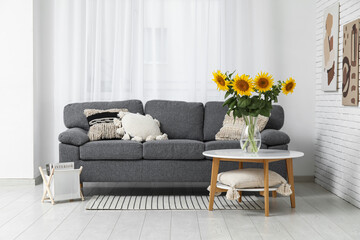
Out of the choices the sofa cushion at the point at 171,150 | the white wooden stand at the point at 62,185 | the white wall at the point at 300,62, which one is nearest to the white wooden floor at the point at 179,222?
the white wooden stand at the point at 62,185

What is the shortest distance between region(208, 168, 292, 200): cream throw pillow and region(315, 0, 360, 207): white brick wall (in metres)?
0.71

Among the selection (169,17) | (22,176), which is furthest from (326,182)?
(22,176)

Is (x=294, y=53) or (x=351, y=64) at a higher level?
(x=294, y=53)

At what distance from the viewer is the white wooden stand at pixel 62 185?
453cm

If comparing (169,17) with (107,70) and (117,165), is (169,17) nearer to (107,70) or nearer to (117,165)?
(107,70)

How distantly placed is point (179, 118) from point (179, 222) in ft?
5.98

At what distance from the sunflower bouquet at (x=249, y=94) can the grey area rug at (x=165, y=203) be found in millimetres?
509

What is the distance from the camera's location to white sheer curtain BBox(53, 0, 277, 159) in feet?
19.0

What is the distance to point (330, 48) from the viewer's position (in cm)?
517

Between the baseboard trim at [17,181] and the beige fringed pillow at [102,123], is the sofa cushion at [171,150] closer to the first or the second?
the beige fringed pillow at [102,123]

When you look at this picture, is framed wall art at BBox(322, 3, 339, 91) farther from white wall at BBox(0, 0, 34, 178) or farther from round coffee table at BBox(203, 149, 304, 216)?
white wall at BBox(0, 0, 34, 178)

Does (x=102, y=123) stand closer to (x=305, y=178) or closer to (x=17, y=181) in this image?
(x=17, y=181)

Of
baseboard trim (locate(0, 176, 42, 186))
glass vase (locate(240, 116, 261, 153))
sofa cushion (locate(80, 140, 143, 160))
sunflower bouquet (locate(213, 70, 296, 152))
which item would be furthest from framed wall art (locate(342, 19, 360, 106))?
baseboard trim (locate(0, 176, 42, 186))

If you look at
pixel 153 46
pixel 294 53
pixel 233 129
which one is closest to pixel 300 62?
pixel 294 53
